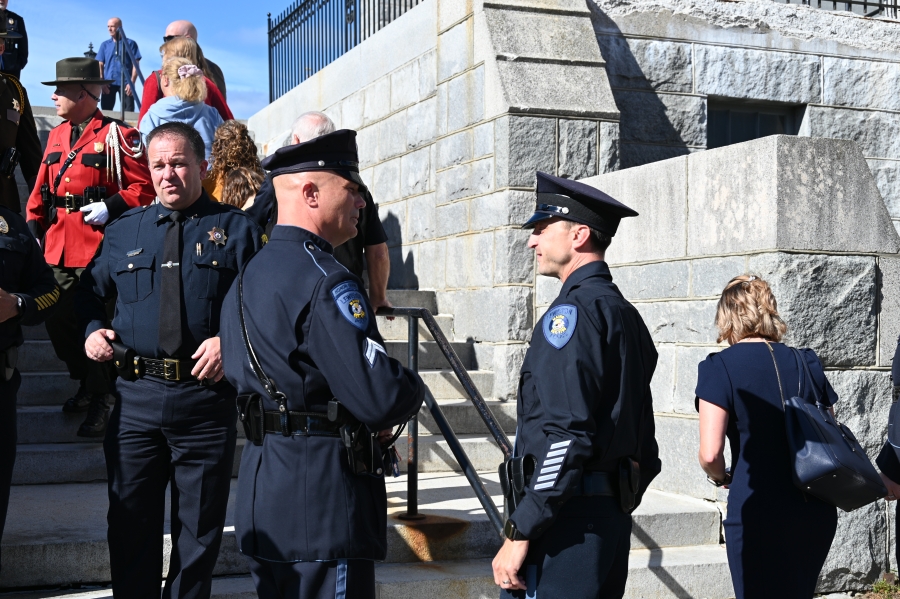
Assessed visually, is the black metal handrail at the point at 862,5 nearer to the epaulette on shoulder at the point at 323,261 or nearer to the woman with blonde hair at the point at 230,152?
the woman with blonde hair at the point at 230,152

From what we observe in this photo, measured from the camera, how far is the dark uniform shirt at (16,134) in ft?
18.0

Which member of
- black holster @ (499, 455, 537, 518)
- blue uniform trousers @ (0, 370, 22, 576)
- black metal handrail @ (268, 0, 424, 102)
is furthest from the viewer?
black metal handrail @ (268, 0, 424, 102)

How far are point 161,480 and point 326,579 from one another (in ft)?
4.44

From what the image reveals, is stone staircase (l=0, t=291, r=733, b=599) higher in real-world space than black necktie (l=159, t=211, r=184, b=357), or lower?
lower

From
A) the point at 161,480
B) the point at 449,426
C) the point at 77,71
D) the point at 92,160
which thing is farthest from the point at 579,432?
the point at 77,71

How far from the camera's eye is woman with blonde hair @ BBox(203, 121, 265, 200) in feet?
18.1

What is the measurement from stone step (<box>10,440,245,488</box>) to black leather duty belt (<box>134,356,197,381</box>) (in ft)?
6.26

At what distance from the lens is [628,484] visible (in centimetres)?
286

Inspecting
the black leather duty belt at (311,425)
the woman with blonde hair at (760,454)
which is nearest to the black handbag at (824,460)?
the woman with blonde hair at (760,454)

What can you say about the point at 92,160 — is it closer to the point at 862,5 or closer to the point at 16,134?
the point at 16,134

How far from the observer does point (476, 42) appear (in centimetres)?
736

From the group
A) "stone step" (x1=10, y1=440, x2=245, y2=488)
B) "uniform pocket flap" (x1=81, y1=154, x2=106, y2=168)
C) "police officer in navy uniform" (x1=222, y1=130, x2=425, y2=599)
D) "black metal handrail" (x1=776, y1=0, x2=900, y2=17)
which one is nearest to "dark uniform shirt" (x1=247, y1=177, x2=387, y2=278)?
"uniform pocket flap" (x1=81, y1=154, x2=106, y2=168)

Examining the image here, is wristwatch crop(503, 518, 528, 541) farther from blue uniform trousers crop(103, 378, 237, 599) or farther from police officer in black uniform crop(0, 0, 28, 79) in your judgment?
police officer in black uniform crop(0, 0, 28, 79)

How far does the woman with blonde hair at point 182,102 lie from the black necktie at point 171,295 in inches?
102
